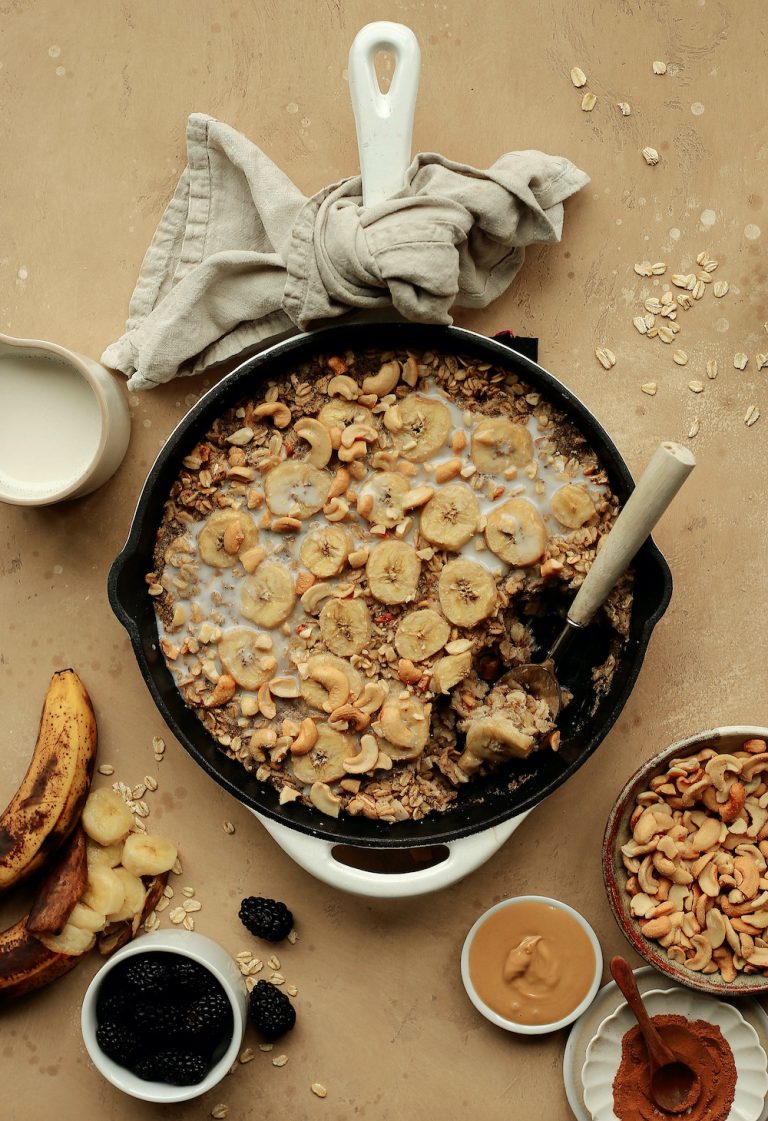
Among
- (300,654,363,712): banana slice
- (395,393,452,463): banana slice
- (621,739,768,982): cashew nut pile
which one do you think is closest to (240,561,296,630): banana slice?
(300,654,363,712): banana slice

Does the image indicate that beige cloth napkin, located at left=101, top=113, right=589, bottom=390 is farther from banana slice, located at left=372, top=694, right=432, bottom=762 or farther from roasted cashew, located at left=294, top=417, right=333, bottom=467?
banana slice, located at left=372, top=694, right=432, bottom=762

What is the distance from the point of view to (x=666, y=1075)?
6.29ft

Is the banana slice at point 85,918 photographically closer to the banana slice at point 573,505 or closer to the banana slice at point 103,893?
the banana slice at point 103,893

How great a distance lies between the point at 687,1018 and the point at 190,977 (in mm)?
1024

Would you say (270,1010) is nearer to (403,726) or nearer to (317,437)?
(403,726)

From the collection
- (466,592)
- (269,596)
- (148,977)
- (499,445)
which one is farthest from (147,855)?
(499,445)

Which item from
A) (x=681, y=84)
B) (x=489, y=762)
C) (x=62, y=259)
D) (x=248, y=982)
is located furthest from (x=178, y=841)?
(x=681, y=84)

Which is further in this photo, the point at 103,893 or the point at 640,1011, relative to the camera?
the point at 103,893

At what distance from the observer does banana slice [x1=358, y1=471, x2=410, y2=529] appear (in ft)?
5.95

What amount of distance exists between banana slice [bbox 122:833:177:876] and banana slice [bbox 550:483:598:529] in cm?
109

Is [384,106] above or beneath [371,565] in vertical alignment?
above

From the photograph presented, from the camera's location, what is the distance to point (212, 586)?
1858 millimetres

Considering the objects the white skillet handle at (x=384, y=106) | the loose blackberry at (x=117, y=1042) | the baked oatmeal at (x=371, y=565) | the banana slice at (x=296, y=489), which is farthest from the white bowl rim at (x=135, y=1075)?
the white skillet handle at (x=384, y=106)

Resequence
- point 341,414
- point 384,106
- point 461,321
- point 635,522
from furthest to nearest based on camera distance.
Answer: point 461,321 < point 341,414 < point 384,106 < point 635,522
